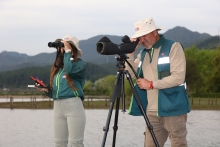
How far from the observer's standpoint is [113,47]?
5.11m

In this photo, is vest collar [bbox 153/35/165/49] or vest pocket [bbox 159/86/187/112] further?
vest collar [bbox 153/35/165/49]

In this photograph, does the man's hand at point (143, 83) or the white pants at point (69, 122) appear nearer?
the man's hand at point (143, 83)

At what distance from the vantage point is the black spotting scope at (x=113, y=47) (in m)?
5.05

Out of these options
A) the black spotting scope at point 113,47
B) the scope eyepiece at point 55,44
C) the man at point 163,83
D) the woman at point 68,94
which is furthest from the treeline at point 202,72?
the black spotting scope at point 113,47

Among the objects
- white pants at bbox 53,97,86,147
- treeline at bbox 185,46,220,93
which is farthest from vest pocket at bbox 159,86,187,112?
treeline at bbox 185,46,220,93

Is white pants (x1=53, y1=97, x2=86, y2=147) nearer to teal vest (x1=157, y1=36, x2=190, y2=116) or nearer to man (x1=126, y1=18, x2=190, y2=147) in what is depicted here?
man (x1=126, y1=18, x2=190, y2=147)

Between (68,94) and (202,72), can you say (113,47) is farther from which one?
(202,72)

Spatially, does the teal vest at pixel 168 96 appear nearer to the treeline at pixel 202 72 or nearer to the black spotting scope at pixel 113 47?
the black spotting scope at pixel 113 47

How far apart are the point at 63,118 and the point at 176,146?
1.52m

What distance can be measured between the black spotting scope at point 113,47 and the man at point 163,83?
83 mm

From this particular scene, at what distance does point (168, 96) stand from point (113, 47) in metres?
0.74

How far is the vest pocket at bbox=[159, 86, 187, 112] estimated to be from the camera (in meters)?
5.17

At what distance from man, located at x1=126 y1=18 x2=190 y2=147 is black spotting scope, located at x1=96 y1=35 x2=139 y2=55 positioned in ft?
0.27

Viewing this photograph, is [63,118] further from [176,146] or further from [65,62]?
[176,146]
